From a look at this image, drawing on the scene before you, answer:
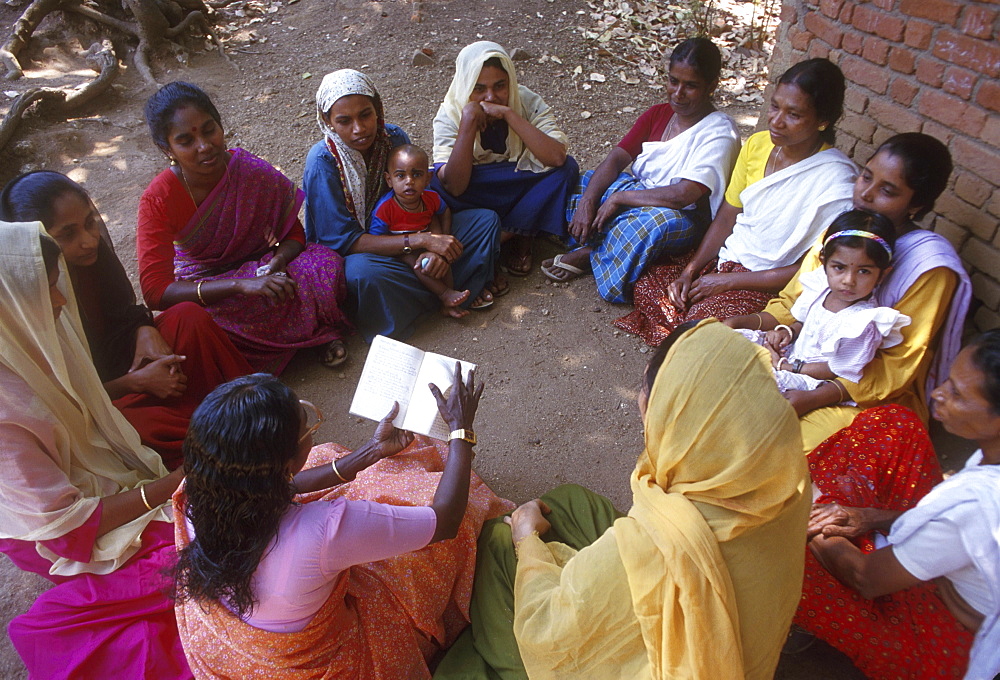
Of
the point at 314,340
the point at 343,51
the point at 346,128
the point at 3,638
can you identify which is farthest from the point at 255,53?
the point at 3,638

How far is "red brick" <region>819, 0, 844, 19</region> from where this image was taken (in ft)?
12.1

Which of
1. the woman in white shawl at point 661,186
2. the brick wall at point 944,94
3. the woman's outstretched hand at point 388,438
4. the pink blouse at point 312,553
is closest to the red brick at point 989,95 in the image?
the brick wall at point 944,94

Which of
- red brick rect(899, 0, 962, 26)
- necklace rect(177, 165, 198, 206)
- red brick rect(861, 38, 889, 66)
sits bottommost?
necklace rect(177, 165, 198, 206)

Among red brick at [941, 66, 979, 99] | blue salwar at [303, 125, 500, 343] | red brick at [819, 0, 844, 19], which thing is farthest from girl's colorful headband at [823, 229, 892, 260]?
blue salwar at [303, 125, 500, 343]

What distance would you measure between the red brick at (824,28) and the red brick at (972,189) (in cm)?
121

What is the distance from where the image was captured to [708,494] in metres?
1.46

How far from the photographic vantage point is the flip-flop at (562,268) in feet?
13.8

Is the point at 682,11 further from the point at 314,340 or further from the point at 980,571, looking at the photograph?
the point at 980,571

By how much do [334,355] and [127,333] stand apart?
1081 mm

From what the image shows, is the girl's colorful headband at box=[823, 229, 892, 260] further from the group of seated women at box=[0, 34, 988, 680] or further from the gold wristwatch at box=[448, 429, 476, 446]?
the gold wristwatch at box=[448, 429, 476, 446]

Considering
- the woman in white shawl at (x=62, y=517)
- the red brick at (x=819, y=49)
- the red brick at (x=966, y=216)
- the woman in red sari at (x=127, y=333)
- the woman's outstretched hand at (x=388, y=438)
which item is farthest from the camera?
the red brick at (x=819, y=49)

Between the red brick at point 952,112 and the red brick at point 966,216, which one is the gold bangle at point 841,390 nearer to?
the red brick at point 966,216

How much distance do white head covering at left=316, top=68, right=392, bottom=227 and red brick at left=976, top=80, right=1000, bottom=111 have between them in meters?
2.95

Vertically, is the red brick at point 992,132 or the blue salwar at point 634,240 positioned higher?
the red brick at point 992,132
